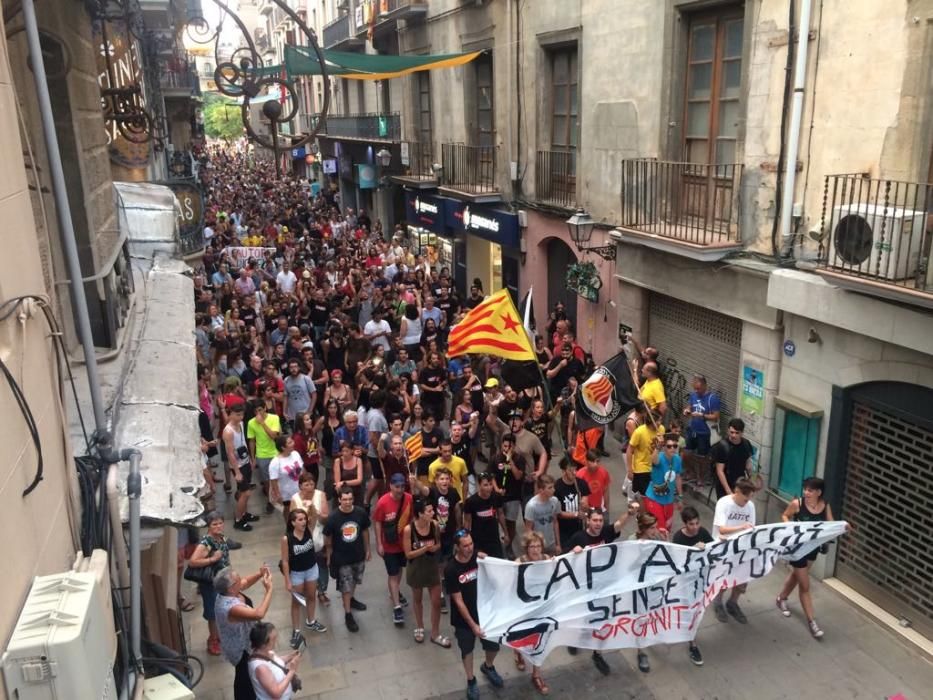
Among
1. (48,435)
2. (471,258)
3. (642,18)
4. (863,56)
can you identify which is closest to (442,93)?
(471,258)

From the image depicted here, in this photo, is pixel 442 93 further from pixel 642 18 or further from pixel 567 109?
pixel 642 18

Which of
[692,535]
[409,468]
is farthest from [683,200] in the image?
[692,535]

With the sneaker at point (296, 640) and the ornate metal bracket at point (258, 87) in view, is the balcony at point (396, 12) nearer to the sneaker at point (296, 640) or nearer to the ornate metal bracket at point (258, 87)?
the ornate metal bracket at point (258, 87)

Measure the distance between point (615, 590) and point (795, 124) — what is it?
5296 mm

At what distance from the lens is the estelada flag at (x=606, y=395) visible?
34.0 feet

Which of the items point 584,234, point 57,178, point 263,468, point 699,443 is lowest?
point 699,443

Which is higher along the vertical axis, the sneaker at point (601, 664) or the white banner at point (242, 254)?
the white banner at point (242, 254)

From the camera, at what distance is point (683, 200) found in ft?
36.0

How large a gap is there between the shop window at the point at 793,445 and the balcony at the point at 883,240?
69.0 inches

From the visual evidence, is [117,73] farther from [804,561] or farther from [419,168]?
[419,168]

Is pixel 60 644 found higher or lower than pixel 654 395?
higher

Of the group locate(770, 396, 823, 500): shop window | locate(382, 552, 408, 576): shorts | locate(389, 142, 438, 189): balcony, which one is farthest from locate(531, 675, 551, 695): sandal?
locate(389, 142, 438, 189): balcony

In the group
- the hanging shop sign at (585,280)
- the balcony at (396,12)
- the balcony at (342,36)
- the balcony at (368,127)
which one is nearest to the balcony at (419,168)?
the balcony at (368,127)

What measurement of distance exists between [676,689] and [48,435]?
5612 millimetres
